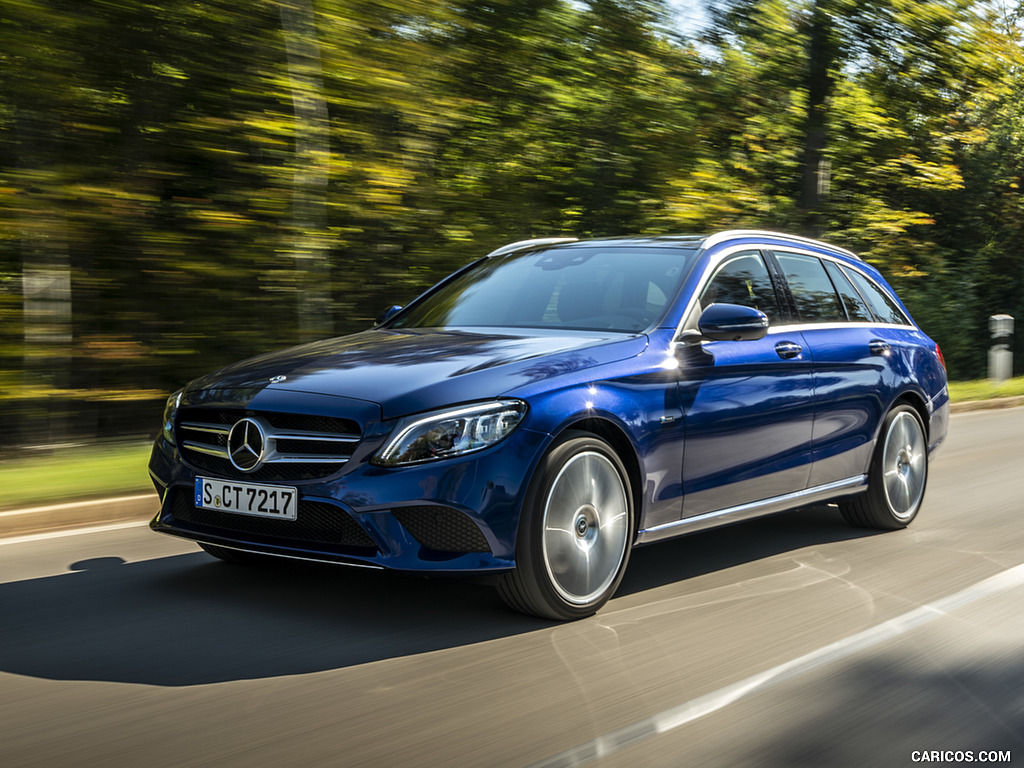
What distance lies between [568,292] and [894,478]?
251 centimetres

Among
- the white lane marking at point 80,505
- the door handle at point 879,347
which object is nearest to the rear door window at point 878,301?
the door handle at point 879,347

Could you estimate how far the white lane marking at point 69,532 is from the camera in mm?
6574

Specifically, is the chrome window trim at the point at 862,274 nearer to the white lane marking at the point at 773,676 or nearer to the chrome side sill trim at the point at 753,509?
the chrome side sill trim at the point at 753,509

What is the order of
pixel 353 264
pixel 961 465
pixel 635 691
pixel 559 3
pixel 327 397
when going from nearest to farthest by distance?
pixel 635 691
pixel 327 397
pixel 961 465
pixel 353 264
pixel 559 3

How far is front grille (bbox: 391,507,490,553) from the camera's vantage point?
14.6 feet

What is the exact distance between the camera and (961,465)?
10273 mm

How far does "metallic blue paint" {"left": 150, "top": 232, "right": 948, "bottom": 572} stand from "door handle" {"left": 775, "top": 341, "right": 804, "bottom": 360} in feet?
0.08

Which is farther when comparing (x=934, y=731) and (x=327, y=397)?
(x=327, y=397)

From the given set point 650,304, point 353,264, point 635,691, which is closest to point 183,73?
point 353,264

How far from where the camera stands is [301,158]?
10.8 meters

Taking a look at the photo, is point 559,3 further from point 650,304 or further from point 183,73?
point 650,304

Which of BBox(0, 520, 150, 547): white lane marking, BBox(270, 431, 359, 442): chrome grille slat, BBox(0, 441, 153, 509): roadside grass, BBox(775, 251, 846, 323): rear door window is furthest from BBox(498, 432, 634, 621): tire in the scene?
BBox(0, 441, 153, 509): roadside grass

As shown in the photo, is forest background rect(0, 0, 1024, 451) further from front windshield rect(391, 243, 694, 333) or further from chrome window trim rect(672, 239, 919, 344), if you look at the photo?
chrome window trim rect(672, 239, 919, 344)

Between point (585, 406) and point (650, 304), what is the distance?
997 mm
